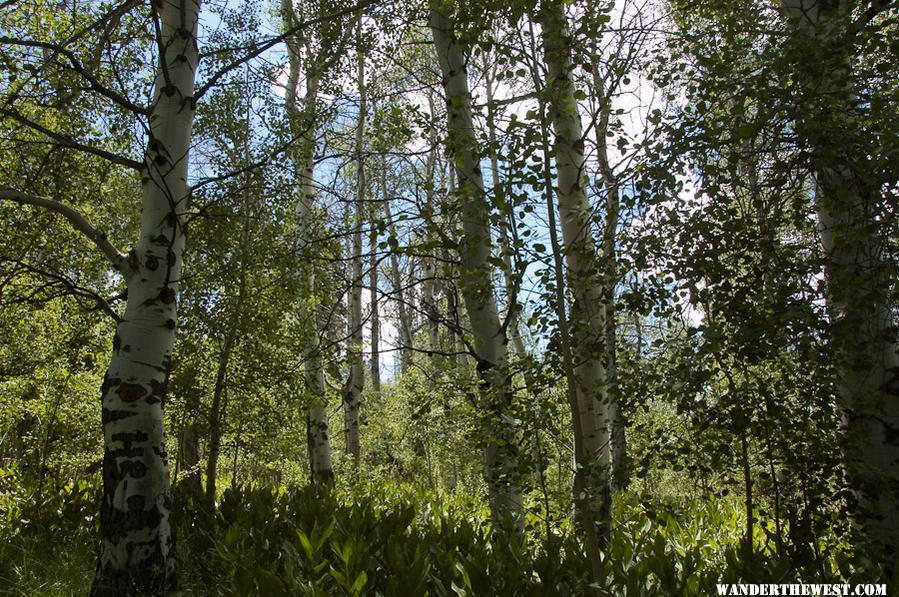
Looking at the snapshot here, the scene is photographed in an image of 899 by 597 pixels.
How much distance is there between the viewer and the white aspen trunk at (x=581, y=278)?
2986mm

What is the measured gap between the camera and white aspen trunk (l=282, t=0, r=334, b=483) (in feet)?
22.6

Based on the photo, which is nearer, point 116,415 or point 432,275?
point 116,415

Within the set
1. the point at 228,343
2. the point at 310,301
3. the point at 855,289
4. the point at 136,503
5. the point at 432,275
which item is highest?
the point at 432,275

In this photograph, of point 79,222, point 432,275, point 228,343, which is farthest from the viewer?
point 432,275

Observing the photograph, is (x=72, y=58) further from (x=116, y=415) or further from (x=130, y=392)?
(x=116, y=415)

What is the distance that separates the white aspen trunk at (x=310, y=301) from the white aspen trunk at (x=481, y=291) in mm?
2537

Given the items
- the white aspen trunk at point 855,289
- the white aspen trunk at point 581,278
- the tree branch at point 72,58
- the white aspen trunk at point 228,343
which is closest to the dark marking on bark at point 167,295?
the tree branch at point 72,58

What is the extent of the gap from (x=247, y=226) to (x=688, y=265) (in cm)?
532

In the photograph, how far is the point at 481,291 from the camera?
3.21m

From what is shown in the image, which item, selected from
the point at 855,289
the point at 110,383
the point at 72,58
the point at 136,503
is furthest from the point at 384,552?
the point at 72,58

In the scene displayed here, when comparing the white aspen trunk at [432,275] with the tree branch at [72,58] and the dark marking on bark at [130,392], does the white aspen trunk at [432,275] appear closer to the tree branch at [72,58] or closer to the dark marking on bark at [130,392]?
the dark marking on bark at [130,392]

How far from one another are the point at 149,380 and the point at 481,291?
2.13 metres

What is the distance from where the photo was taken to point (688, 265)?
113 inches

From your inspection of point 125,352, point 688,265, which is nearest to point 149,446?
point 125,352
